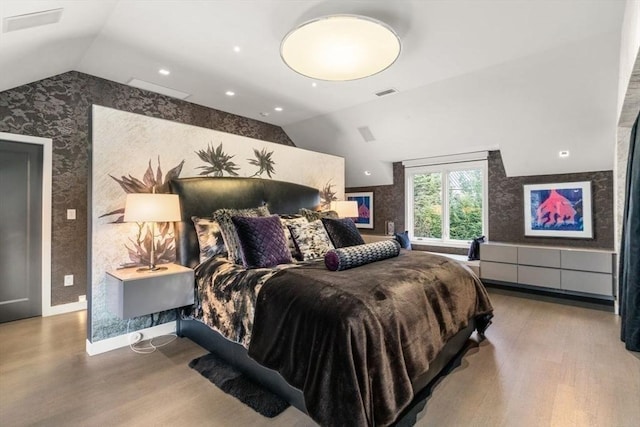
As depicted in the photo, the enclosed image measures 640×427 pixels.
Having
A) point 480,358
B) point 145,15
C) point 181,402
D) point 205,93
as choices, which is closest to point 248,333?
point 181,402

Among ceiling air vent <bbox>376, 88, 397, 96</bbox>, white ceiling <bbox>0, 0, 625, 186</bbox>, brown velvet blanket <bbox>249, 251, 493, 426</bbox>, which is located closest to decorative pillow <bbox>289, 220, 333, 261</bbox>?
brown velvet blanket <bbox>249, 251, 493, 426</bbox>

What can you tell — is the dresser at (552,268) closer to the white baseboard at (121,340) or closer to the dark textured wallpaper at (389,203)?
the dark textured wallpaper at (389,203)

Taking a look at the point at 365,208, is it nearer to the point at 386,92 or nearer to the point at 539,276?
the point at 386,92

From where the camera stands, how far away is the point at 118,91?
13.5ft

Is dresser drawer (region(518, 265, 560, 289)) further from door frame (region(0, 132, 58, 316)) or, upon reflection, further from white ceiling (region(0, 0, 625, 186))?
door frame (region(0, 132, 58, 316))

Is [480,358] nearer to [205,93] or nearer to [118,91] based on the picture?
[205,93]

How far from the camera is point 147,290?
8.47 feet

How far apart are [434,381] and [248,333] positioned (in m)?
1.41

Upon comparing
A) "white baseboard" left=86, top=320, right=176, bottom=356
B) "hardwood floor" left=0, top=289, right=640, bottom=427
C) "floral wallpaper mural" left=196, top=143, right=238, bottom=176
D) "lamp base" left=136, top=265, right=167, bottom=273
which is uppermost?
"floral wallpaper mural" left=196, top=143, right=238, bottom=176

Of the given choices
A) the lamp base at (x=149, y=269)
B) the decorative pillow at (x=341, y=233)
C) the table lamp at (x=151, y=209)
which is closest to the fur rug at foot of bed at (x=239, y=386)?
the lamp base at (x=149, y=269)

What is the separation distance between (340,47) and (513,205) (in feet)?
13.6

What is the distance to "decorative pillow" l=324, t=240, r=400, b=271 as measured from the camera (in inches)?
90.2

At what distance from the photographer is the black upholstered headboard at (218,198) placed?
10.4ft

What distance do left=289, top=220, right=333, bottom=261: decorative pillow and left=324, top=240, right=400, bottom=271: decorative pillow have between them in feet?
2.64
